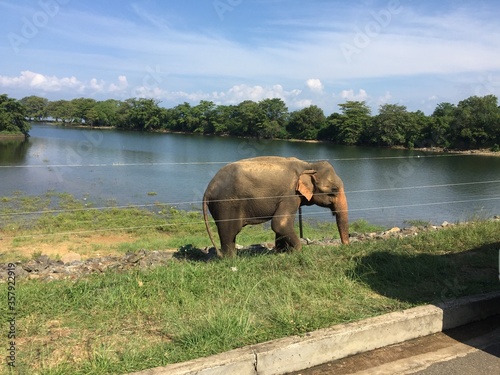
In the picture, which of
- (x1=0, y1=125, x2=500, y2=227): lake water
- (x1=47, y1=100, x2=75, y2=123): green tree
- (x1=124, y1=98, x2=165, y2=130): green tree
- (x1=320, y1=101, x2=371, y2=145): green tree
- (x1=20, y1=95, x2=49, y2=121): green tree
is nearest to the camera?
(x1=0, y1=125, x2=500, y2=227): lake water

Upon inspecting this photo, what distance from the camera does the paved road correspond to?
366 centimetres

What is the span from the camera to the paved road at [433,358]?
3.66m

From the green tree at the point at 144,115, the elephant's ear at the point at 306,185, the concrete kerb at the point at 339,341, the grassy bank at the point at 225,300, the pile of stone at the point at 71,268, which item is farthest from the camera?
the green tree at the point at 144,115

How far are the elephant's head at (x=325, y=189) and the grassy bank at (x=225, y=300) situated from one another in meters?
1.60

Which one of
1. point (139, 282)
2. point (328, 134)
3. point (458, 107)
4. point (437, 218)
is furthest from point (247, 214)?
point (328, 134)

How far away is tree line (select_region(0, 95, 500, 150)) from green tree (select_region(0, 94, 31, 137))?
4.02ft

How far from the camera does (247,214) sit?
26.2 feet

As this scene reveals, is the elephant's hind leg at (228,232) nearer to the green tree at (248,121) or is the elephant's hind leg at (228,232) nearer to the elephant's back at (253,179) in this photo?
the elephant's back at (253,179)

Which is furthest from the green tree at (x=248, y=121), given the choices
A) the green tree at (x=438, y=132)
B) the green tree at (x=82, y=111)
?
the green tree at (x=82, y=111)

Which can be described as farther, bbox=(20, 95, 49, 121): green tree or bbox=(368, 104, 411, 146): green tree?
bbox=(20, 95, 49, 121): green tree

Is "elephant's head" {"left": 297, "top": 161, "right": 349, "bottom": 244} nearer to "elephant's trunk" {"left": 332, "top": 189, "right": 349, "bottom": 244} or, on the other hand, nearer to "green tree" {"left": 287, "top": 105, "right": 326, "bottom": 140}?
"elephant's trunk" {"left": 332, "top": 189, "right": 349, "bottom": 244}

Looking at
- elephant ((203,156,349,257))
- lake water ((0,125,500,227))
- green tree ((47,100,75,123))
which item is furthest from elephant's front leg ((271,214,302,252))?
green tree ((47,100,75,123))

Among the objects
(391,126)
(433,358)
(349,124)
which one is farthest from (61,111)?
(433,358)

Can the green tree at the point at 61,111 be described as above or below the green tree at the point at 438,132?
above
